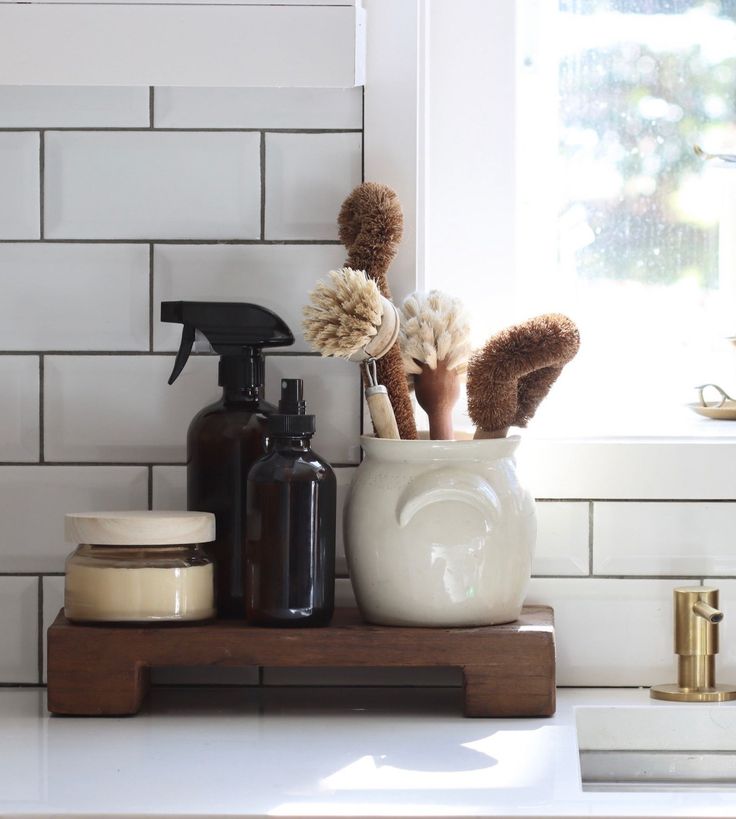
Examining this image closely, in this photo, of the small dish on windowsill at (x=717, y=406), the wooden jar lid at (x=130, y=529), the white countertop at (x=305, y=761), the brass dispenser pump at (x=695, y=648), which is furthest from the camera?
the small dish on windowsill at (x=717, y=406)

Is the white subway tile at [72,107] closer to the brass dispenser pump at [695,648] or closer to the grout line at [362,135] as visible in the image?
the grout line at [362,135]

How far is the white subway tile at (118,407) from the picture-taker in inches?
41.6

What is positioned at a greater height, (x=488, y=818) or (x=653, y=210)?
(x=653, y=210)

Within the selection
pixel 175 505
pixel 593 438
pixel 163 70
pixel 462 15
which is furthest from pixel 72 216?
pixel 593 438

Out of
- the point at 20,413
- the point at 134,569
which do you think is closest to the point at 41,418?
the point at 20,413

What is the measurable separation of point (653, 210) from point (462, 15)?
0.93 feet

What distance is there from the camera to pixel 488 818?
0.67m

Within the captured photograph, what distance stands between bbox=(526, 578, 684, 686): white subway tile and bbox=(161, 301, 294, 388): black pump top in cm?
35

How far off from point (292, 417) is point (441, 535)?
0.50ft

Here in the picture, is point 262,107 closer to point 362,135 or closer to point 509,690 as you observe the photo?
point 362,135

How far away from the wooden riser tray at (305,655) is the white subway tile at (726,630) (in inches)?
8.9

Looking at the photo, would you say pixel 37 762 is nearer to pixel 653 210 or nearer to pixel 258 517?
pixel 258 517

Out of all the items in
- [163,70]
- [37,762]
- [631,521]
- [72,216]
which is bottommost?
[37,762]

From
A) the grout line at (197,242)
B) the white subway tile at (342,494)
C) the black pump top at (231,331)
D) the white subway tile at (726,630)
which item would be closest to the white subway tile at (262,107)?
the grout line at (197,242)
